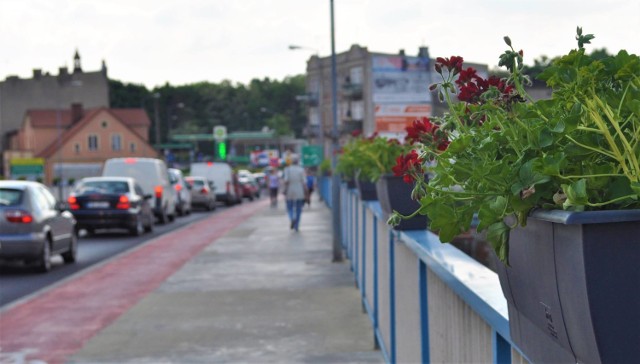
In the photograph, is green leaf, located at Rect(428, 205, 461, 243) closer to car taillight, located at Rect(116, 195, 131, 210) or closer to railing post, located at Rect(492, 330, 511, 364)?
railing post, located at Rect(492, 330, 511, 364)

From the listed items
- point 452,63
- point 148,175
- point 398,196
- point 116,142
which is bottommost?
point 148,175

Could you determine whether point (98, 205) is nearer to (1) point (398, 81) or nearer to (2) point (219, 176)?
(1) point (398, 81)

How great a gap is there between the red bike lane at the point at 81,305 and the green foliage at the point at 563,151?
688 cm

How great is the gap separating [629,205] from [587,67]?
0.84ft

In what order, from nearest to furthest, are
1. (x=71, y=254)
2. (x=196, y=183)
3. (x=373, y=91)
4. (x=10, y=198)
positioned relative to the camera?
(x=10, y=198) < (x=71, y=254) < (x=373, y=91) < (x=196, y=183)

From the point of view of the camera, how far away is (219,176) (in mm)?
51500

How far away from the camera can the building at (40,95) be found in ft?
432

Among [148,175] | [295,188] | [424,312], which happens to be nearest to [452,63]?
[424,312]

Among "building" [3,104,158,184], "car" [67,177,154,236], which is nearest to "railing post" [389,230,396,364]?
"car" [67,177,154,236]

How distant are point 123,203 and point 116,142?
9232cm

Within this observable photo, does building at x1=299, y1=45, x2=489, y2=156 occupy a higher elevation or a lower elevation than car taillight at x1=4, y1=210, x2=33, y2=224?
higher

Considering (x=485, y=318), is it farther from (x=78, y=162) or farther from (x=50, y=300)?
(x=78, y=162)

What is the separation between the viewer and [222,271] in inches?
622

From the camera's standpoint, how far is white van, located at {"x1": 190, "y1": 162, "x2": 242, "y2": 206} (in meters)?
51.3
